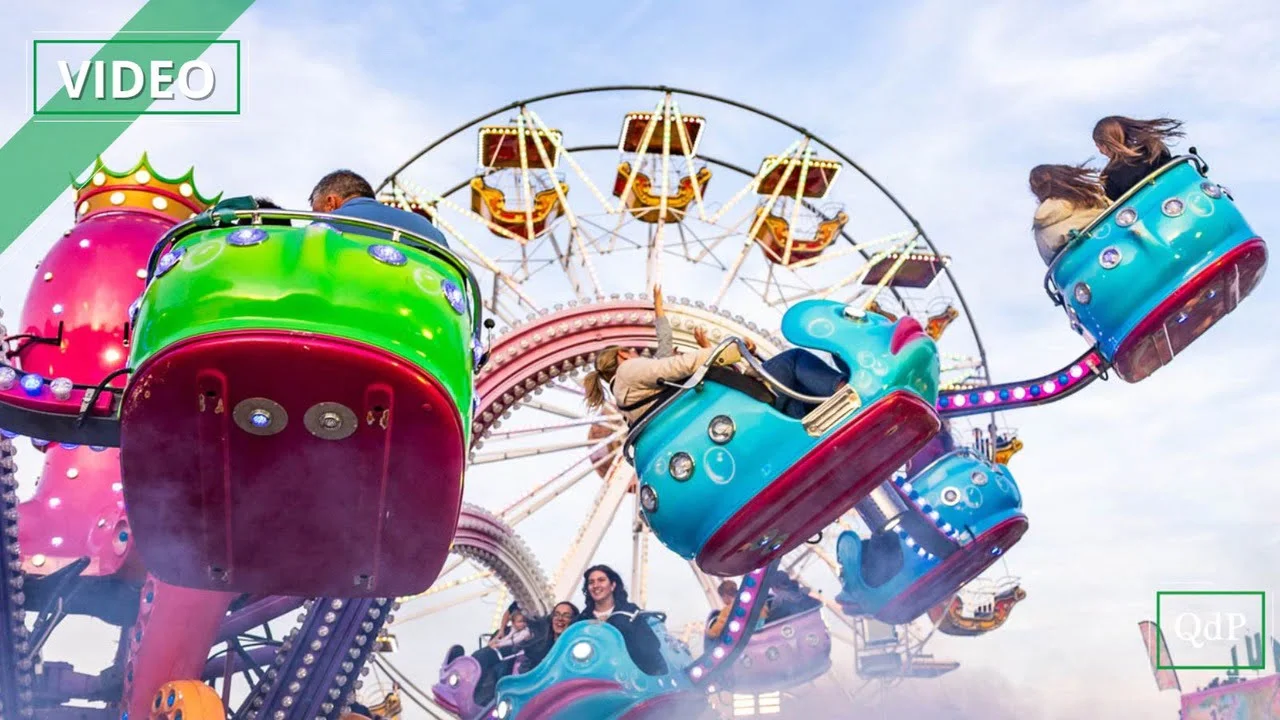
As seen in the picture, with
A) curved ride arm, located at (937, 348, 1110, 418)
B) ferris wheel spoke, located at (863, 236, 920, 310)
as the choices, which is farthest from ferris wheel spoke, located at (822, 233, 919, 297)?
curved ride arm, located at (937, 348, 1110, 418)

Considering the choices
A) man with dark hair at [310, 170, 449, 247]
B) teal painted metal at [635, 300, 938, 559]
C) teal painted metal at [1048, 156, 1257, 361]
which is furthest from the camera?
teal painted metal at [1048, 156, 1257, 361]

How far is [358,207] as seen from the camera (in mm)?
4684

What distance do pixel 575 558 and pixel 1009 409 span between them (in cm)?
646

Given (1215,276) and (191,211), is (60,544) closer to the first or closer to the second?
(191,211)

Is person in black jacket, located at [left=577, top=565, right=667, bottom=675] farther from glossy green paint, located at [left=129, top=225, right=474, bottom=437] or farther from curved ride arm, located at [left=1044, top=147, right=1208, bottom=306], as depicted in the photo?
glossy green paint, located at [left=129, top=225, right=474, bottom=437]

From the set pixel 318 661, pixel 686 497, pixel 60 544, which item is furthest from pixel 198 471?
pixel 60 544

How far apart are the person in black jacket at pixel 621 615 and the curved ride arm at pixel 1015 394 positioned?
94.2 inches

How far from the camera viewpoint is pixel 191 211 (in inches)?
362

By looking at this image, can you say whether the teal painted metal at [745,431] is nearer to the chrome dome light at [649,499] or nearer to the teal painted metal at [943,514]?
the chrome dome light at [649,499]

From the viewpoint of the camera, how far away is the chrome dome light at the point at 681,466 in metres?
6.17

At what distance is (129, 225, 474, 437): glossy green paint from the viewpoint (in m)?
4.07

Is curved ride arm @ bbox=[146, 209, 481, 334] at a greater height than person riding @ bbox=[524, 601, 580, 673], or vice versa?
curved ride arm @ bbox=[146, 209, 481, 334]

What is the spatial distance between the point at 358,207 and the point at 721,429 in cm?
219

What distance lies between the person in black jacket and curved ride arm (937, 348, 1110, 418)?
7.85 feet
